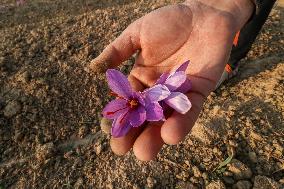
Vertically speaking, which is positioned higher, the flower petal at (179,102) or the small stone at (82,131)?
the flower petal at (179,102)

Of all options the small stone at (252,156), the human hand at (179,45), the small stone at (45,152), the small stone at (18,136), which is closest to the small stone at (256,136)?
the small stone at (252,156)

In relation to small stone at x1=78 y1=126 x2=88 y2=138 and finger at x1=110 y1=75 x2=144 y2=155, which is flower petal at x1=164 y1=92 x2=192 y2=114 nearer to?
finger at x1=110 y1=75 x2=144 y2=155

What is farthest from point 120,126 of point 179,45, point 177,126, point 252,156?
point 252,156

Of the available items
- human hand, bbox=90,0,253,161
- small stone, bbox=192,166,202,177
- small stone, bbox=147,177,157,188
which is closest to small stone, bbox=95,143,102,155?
small stone, bbox=147,177,157,188

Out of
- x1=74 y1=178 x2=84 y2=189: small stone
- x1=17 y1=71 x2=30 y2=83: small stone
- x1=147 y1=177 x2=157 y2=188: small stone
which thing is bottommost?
x1=74 y1=178 x2=84 y2=189: small stone

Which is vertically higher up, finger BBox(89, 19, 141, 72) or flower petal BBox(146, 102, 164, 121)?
finger BBox(89, 19, 141, 72)

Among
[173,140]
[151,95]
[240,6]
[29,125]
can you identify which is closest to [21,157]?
[29,125]

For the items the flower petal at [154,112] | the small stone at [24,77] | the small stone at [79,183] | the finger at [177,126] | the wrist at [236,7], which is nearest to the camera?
the finger at [177,126]

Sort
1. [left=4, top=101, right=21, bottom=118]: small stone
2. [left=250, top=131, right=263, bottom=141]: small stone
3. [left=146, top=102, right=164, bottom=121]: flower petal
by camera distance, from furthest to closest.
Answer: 1. [left=4, top=101, right=21, bottom=118]: small stone
2. [left=250, top=131, right=263, bottom=141]: small stone
3. [left=146, top=102, right=164, bottom=121]: flower petal

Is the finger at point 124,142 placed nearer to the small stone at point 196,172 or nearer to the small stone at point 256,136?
the small stone at point 196,172
